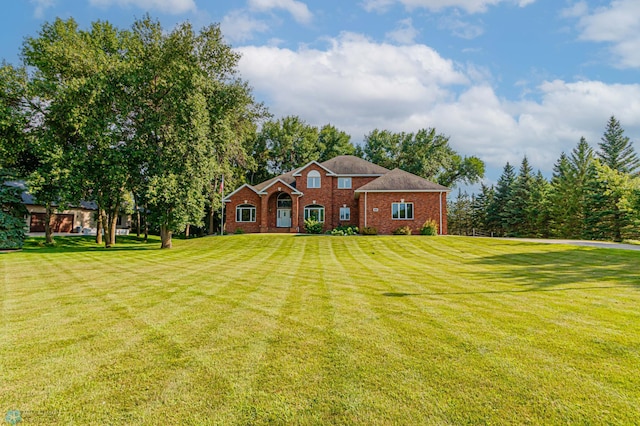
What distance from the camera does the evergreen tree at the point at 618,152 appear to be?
115ft

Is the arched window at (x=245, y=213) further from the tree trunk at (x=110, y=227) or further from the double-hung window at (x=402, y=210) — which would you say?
the double-hung window at (x=402, y=210)

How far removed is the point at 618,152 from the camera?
116 ft

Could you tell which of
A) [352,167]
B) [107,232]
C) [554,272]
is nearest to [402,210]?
[352,167]

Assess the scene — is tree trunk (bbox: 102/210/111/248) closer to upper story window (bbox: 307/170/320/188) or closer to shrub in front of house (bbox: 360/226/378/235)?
upper story window (bbox: 307/170/320/188)

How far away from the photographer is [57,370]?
12.1 ft

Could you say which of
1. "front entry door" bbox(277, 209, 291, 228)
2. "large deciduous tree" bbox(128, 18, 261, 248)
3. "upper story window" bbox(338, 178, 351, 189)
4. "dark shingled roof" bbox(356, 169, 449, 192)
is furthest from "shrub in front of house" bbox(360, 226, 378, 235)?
"large deciduous tree" bbox(128, 18, 261, 248)

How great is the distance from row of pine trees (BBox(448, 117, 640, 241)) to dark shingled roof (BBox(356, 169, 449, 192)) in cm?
1339

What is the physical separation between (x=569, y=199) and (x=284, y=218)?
28.0 meters

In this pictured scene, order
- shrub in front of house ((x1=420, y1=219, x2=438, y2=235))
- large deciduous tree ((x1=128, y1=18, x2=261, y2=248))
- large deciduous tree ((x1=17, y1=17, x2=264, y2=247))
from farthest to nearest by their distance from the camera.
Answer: shrub in front of house ((x1=420, y1=219, x2=438, y2=235)) → large deciduous tree ((x1=128, y1=18, x2=261, y2=248)) → large deciduous tree ((x1=17, y1=17, x2=264, y2=247))

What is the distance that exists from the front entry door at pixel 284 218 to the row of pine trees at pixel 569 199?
24.6 meters

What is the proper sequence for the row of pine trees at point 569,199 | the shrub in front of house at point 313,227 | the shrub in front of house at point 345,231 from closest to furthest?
1. the shrub in front of house at point 345,231
2. the shrub in front of house at point 313,227
3. the row of pine trees at point 569,199

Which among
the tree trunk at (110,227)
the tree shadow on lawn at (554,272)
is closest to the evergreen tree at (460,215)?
the tree shadow on lawn at (554,272)

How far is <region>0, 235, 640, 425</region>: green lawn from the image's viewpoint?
2973mm

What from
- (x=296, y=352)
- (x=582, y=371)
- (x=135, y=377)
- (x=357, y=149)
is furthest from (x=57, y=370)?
(x=357, y=149)
